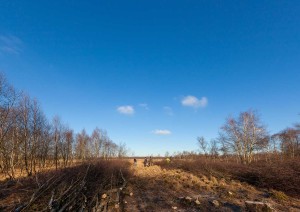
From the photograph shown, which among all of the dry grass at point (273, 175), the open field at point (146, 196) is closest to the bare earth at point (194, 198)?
the open field at point (146, 196)

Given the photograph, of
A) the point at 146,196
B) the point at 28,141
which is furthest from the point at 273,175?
the point at 28,141

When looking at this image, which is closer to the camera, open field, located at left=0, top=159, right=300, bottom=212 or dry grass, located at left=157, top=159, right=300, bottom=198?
open field, located at left=0, top=159, right=300, bottom=212

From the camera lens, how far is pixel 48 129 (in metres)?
35.2

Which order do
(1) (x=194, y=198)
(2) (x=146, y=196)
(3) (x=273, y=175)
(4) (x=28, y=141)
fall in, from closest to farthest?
(1) (x=194, y=198) → (2) (x=146, y=196) → (3) (x=273, y=175) → (4) (x=28, y=141)

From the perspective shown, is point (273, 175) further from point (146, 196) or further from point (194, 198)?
point (146, 196)

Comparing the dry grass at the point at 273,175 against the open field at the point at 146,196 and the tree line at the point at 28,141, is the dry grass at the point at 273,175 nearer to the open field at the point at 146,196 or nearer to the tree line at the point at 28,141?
the open field at the point at 146,196

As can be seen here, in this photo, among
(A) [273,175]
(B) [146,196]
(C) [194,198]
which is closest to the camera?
(C) [194,198]

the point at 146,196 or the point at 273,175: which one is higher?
the point at 273,175

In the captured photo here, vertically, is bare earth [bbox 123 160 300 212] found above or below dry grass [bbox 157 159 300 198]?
below

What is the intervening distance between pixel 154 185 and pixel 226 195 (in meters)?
5.20

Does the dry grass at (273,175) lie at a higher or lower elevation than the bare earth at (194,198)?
higher

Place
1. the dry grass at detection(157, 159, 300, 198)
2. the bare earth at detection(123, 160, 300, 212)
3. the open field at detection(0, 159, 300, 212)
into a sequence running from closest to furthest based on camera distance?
the open field at detection(0, 159, 300, 212) → the bare earth at detection(123, 160, 300, 212) → the dry grass at detection(157, 159, 300, 198)

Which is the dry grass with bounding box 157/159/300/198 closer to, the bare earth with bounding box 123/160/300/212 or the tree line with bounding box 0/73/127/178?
the bare earth with bounding box 123/160/300/212

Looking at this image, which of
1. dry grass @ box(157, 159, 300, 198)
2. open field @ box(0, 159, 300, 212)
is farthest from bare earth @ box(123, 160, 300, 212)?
dry grass @ box(157, 159, 300, 198)
